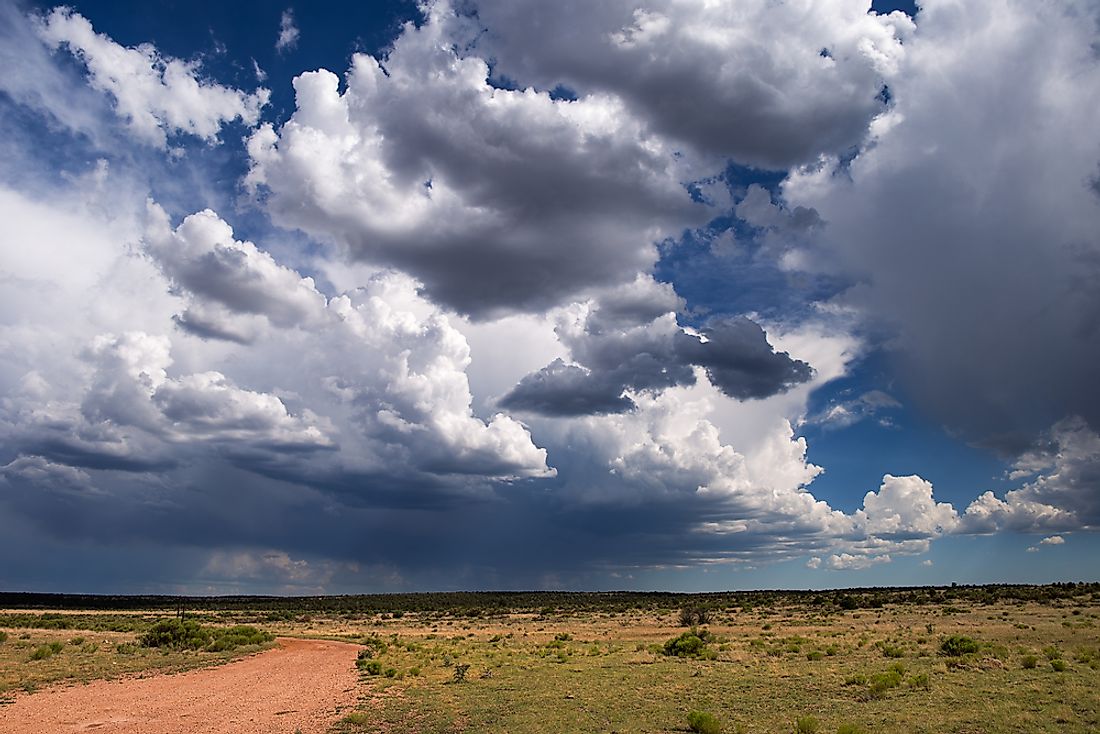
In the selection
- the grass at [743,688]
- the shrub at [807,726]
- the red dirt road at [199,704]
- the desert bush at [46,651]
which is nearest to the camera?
the shrub at [807,726]

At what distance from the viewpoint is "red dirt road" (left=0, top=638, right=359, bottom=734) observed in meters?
22.1

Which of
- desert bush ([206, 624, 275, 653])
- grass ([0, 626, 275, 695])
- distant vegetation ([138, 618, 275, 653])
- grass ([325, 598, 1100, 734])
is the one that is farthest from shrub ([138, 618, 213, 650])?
grass ([325, 598, 1100, 734])

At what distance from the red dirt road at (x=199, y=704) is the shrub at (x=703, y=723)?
10573mm

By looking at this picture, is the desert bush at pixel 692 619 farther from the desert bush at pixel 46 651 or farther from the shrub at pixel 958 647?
the desert bush at pixel 46 651

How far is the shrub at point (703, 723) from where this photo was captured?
67.2 ft

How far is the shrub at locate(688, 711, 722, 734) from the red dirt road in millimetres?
10573

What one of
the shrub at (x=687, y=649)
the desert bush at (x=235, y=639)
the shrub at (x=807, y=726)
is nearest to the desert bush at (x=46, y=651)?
the desert bush at (x=235, y=639)

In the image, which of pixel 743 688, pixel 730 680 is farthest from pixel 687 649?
pixel 743 688

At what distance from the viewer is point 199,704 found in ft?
85.9

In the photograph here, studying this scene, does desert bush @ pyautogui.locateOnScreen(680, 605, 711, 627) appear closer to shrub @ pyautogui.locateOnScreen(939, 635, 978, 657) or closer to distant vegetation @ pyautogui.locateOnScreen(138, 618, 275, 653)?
shrub @ pyautogui.locateOnScreen(939, 635, 978, 657)

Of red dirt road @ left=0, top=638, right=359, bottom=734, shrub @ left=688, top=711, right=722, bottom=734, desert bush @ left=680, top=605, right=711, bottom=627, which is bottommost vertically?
desert bush @ left=680, top=605, right=711, bottom=627

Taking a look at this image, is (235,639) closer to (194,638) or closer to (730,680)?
(194,638)

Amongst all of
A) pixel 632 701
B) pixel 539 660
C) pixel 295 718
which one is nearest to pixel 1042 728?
pixel 632 701

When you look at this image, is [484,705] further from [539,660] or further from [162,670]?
[162,670]
